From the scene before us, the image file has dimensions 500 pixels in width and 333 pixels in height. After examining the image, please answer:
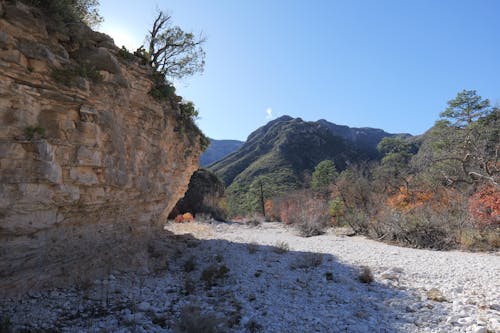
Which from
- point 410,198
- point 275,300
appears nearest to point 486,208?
point 410,198

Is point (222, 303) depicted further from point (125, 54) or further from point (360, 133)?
point (360, 133)

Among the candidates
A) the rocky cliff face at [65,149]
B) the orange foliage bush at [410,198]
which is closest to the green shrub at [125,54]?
the rocky cliff face at [65,149]

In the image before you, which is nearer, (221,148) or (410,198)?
(410,198)

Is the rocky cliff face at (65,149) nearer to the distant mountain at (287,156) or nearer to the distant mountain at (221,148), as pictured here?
the distant mountain at (287,156)

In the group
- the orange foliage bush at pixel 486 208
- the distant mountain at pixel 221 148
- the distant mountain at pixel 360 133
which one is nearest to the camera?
the orange foliage bush at pixel 486 208

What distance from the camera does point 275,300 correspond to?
5.25 meters

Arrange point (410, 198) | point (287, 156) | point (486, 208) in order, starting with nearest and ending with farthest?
point (486, 208), point (410, 198), point (287, 156)

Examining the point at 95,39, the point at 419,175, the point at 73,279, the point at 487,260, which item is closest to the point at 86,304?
the point at 73,279

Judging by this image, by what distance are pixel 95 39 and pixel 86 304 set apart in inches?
223

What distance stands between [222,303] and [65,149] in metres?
4.09

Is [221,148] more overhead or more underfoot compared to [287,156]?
more overhead

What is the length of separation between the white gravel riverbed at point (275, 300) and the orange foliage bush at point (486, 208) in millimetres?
4779

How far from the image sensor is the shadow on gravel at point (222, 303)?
3920 mm

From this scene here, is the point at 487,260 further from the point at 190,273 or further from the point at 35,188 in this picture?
the point at 35,188
